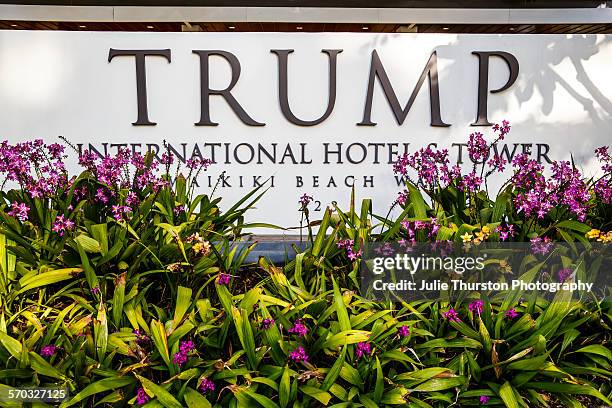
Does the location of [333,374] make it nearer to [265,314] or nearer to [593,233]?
[265,314]

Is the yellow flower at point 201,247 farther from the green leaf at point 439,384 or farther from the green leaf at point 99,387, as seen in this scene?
the green leaf at point 439,384

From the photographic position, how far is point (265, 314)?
198 cm

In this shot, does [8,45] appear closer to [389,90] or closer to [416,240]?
[389,90]

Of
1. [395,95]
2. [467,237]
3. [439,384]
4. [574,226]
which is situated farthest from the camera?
[395,95]

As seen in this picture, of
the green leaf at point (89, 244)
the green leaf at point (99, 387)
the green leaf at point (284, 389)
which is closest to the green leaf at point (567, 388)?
the green leaf at point (284, 389)

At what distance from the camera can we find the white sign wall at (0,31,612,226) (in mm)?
3504

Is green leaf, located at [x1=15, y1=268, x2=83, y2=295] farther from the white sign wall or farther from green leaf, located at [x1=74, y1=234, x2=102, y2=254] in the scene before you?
the white sign wall

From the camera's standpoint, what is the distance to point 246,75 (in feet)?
11.6

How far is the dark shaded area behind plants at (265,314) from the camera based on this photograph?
189cm

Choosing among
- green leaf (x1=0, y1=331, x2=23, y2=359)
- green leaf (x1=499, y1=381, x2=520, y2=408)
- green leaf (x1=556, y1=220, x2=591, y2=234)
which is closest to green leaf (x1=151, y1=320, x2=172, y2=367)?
green leaf (x1=0, y1=331, x2=23, y2=359)

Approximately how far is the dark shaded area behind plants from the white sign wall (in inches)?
44.0

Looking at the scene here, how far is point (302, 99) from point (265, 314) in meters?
1.90

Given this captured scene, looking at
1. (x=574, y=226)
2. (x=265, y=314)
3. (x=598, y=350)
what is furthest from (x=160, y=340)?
(x=574, y=226)

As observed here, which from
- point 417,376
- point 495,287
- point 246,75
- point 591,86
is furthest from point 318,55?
point 417,376
